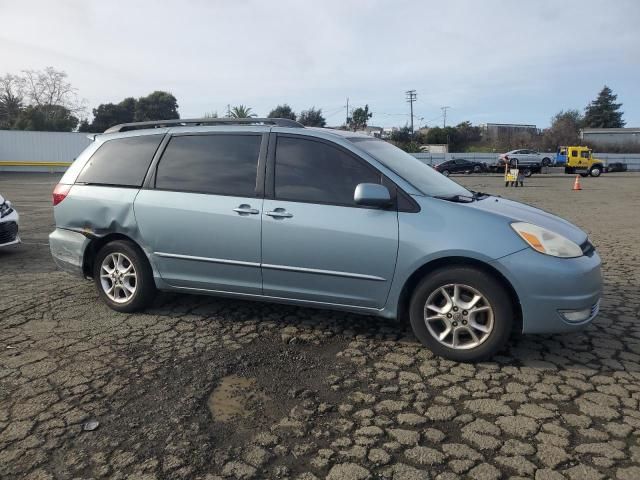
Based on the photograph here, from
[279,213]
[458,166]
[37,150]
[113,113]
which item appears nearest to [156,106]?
[113,113]

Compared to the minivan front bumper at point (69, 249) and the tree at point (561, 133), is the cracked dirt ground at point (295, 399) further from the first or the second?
A: the tree at point (561, 133)

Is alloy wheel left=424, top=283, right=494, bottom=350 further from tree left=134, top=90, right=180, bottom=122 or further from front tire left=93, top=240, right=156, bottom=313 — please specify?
tree left=134, top=90, right=180, bottom=122

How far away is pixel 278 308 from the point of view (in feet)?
15.9

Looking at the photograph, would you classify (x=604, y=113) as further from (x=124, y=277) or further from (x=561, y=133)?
(x=124, y=277)

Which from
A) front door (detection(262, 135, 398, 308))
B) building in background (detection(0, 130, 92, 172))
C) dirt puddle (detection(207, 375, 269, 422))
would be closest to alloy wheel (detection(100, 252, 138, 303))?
front door (detection(262, 135, 398, 308))

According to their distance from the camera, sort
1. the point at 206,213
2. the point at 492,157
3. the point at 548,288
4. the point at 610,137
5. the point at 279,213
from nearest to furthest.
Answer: the point at 548,288, the point at 279,213, the point at 206,213, the point at 492,157, the point at 610,137

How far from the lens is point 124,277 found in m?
4.69

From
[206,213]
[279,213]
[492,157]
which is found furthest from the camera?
[492,157]

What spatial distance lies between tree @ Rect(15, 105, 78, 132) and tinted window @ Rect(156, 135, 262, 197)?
5703cm

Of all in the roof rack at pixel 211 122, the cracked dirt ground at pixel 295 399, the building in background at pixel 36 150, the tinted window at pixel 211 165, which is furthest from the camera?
the building in background at pixel 36 150

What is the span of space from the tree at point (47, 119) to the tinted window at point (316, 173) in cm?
5791

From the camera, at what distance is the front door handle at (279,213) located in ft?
13.1

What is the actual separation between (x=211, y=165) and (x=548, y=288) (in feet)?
9.17

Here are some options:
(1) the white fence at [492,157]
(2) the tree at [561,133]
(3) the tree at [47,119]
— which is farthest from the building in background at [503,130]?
(3) the tree at [47,119]
